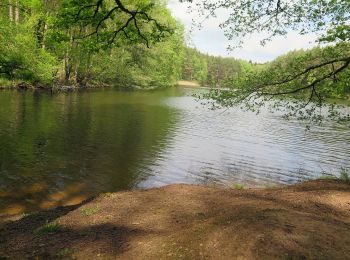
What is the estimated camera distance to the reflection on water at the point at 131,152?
15.5 meters

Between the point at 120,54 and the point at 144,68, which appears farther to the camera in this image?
the point at 144,68

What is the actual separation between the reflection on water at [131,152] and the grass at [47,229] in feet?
12.8

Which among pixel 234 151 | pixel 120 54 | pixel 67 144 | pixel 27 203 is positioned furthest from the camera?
pixel 120 54

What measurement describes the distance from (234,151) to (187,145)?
10.7ft

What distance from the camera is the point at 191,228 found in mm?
7312

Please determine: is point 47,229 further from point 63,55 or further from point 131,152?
point 63,55

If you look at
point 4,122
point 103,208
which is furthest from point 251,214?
point 4,122

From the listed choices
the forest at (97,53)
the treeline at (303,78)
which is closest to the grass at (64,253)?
the forest at (97,53)

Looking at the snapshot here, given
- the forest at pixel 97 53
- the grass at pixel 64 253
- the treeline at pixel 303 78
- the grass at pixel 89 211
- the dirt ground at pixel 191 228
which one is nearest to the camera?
the dirt ground at pixel 191 228

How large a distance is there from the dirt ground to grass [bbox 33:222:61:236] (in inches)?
1.0

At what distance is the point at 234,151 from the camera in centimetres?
2416

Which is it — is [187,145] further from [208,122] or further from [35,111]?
[35,111]

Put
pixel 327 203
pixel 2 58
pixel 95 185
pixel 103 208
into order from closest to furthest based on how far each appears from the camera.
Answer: pixel 327 203 < pixel 103 208 < pixel 95 185 < pixel 2 58

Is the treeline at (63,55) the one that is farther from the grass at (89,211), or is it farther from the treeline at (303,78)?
the grass at (89,211)
